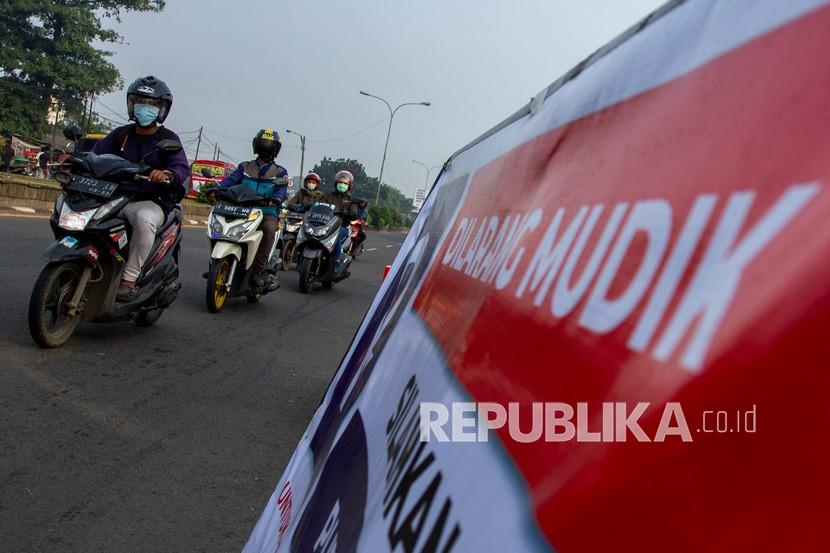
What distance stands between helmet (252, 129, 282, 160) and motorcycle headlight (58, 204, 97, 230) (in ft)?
10.2

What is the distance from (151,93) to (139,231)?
948 mm

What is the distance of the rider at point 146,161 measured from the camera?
538 cm

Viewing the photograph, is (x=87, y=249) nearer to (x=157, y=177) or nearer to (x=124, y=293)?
(x=124, y=293)

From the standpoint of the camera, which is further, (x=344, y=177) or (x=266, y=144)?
(x=344, y=177)

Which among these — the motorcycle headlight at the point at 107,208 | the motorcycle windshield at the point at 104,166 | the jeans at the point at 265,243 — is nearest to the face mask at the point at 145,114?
the motorcycle windshield at the point at 104,166

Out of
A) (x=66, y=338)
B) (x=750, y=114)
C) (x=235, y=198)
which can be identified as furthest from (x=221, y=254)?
(x=750, y=114)

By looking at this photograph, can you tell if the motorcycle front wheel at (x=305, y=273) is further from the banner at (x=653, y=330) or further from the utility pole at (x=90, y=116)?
the utility pole at (x=90, y=116)

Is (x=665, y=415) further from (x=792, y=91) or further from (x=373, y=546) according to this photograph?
(x=373, y=546)

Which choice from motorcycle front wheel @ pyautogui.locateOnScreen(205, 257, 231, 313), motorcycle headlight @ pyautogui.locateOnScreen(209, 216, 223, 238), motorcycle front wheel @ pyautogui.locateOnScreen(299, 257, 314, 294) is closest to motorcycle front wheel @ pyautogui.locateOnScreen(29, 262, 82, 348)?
motorcycle front wheel @ pyautogui.locateOnScreen(205, 257, 231, 313)

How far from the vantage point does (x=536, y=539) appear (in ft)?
2.24

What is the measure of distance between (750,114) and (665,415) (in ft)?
0.86

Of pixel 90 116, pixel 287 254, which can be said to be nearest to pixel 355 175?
pixel 90 116

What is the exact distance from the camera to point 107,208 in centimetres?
508

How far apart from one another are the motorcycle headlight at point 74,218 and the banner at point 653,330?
13.6 feet
